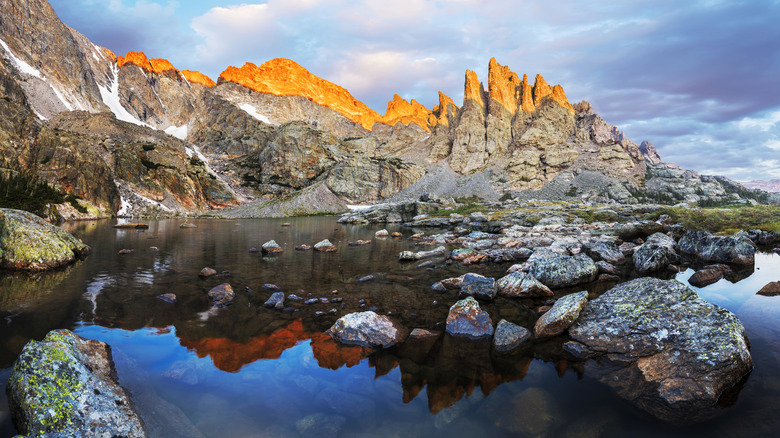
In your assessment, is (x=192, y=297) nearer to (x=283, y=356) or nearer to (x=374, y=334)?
(x=283, y=356)

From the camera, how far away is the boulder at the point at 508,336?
10.1 meters

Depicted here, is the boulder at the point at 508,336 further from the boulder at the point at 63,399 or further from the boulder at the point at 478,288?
the boulder at the point at 63,399

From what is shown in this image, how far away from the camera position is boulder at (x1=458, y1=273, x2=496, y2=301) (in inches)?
577

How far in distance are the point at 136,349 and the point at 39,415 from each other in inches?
195

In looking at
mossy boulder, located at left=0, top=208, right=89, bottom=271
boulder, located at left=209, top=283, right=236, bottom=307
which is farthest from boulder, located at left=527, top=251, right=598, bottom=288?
mossy boulder, located at left=0, top=208, right=89, bottom=271

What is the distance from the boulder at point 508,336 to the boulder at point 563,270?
Result: 268 inches

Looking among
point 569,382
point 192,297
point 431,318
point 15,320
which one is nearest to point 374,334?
point 431,318

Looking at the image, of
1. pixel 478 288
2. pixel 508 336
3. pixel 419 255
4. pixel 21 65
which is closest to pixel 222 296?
pixel 478 288

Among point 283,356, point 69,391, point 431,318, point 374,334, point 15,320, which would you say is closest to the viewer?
point 69,391

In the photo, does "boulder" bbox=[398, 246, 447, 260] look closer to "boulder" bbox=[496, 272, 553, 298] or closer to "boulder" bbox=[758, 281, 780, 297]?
"boulder" bbox=[496, 272, 553, 298]

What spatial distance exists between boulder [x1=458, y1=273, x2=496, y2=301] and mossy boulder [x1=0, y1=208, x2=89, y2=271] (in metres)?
25.4

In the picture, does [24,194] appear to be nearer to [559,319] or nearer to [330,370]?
[330,370]

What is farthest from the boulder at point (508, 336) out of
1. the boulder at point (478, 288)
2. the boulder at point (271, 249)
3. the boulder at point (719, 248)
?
the boulder at point (271, 249)

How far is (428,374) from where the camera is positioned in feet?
27.9
